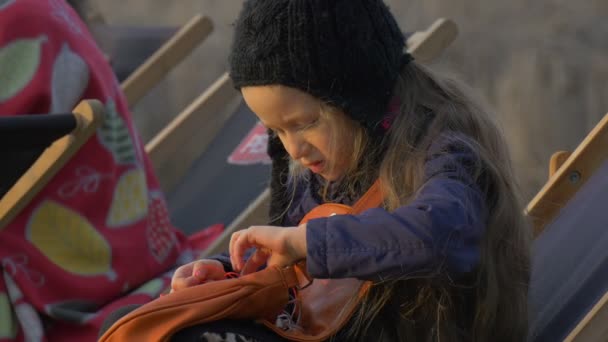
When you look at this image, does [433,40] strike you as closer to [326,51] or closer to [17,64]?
[17,64]

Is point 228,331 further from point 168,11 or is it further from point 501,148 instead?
point 168,11

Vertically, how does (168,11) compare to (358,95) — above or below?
below

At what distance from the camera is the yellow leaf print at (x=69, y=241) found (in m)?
1.97

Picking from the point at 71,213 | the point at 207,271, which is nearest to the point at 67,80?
the point at 71,213

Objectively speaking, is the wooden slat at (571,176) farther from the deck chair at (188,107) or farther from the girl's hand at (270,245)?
the deck chair at (188,107)

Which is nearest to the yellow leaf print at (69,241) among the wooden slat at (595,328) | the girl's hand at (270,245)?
the girl's hand at (270,245)

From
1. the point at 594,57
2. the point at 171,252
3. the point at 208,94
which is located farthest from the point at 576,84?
the point at 171,252

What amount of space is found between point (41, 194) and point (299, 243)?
866 millimetres

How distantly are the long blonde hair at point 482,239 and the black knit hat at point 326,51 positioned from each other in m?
0.05

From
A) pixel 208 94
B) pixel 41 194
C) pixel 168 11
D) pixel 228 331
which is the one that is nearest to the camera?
pixel 228 331

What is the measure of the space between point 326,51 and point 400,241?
0.30 meters

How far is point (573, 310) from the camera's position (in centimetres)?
154

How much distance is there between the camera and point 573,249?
5.70ft

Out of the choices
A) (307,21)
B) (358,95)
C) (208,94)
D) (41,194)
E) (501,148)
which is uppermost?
(307,21)
